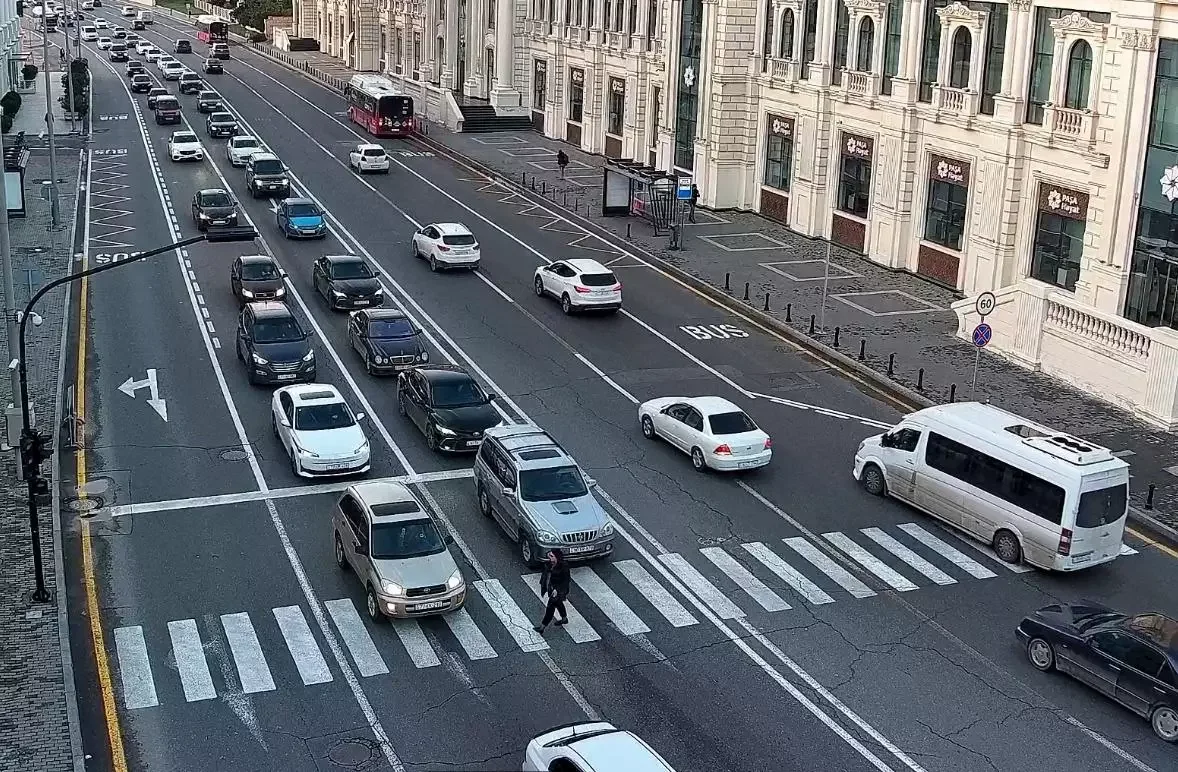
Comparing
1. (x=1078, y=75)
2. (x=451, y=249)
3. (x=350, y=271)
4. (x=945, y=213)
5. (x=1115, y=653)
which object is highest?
(x=1078, y=75)

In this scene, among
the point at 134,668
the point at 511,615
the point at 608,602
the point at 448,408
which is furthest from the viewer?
the point at 448,408

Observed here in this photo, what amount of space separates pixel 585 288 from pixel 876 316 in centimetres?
949

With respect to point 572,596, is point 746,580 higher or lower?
higher

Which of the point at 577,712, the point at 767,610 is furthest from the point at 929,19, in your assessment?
the point at 577,712

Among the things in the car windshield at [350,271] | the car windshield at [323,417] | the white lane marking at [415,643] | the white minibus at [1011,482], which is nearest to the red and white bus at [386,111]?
the car windshield at [350,271]

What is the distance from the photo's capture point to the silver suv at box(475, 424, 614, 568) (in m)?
25.1

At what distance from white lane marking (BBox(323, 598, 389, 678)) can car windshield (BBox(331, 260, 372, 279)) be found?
67.8 ft

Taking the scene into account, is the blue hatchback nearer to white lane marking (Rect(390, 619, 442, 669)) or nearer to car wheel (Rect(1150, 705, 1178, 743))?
white lane marking (Rect(390, 619, 442, 669))

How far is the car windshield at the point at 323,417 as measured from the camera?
29594 mm

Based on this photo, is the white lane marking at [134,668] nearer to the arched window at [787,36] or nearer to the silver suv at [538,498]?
the silver suv at [538,498]

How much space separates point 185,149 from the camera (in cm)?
6950

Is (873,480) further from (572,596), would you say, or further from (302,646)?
(302,646)

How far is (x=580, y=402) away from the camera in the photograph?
1361 inches

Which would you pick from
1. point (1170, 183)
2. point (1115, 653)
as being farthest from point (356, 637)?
point (1170, 183)
